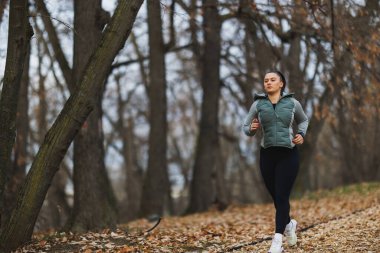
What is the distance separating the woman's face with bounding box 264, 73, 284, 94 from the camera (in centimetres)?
618

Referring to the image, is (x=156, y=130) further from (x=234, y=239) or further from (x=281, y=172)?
(x=281, y=172)

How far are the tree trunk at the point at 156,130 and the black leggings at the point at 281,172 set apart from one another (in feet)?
30.7

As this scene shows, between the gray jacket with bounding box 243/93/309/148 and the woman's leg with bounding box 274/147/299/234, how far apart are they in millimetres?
165

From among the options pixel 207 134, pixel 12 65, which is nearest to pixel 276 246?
pixel 12 65

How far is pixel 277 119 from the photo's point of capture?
19.8 feet

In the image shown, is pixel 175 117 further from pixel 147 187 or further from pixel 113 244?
pixel 113 244

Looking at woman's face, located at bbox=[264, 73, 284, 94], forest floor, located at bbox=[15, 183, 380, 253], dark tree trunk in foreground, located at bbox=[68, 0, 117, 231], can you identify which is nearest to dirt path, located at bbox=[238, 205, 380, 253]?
forest floor, located at bbox=[15, 183, 380, 253]

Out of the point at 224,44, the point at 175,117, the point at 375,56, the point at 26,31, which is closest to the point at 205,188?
the point at 224,44

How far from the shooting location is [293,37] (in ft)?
45.7

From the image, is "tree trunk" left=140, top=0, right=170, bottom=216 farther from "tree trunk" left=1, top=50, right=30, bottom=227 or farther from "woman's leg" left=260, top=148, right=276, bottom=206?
"woman's leg" left=260, top=148, right=276, bottom=206

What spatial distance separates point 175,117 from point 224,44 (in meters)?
18.0

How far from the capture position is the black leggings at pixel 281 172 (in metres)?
6.12

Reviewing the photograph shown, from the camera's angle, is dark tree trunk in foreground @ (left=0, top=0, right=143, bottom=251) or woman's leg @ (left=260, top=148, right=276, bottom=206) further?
dark tree trunk in foreground @ (left=0, top=0, right=143, bottom=251)

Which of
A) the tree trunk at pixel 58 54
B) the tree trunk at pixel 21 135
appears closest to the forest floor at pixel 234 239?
the tree trunk at pixel 58 54
